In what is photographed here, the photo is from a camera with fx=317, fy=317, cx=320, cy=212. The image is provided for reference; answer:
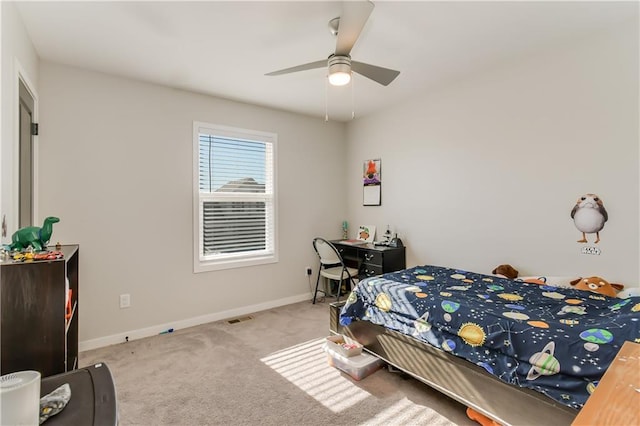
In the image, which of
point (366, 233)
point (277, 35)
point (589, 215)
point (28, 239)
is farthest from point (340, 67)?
point (366, 233)

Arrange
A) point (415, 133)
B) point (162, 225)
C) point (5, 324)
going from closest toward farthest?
point (5, 324) < point (162, 225) < point (415, 133)

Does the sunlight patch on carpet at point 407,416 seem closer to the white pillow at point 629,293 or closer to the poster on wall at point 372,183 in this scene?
the white pillow at point 629,293

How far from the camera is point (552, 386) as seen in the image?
1.45 metres

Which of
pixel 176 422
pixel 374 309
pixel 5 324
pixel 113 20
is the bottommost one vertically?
pixel 176 422

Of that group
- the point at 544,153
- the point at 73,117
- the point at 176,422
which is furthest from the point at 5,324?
the point at 544,153

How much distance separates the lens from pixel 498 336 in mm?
1670

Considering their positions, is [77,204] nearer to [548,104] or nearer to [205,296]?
[205,296]

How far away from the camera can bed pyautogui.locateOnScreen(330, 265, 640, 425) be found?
1.43 metres

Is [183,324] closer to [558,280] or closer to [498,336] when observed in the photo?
[498,336]

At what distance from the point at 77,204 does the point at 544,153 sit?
4.06m

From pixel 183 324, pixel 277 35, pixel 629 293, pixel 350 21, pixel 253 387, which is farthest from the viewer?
pixel 183 324

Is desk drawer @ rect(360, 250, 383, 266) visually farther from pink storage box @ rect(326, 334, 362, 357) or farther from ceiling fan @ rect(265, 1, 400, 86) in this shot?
ceiling fan @ rect(265, 1, 400, 86)

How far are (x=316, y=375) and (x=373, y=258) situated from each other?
1649 mm

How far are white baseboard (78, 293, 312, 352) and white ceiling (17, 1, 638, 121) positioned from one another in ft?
8.01
